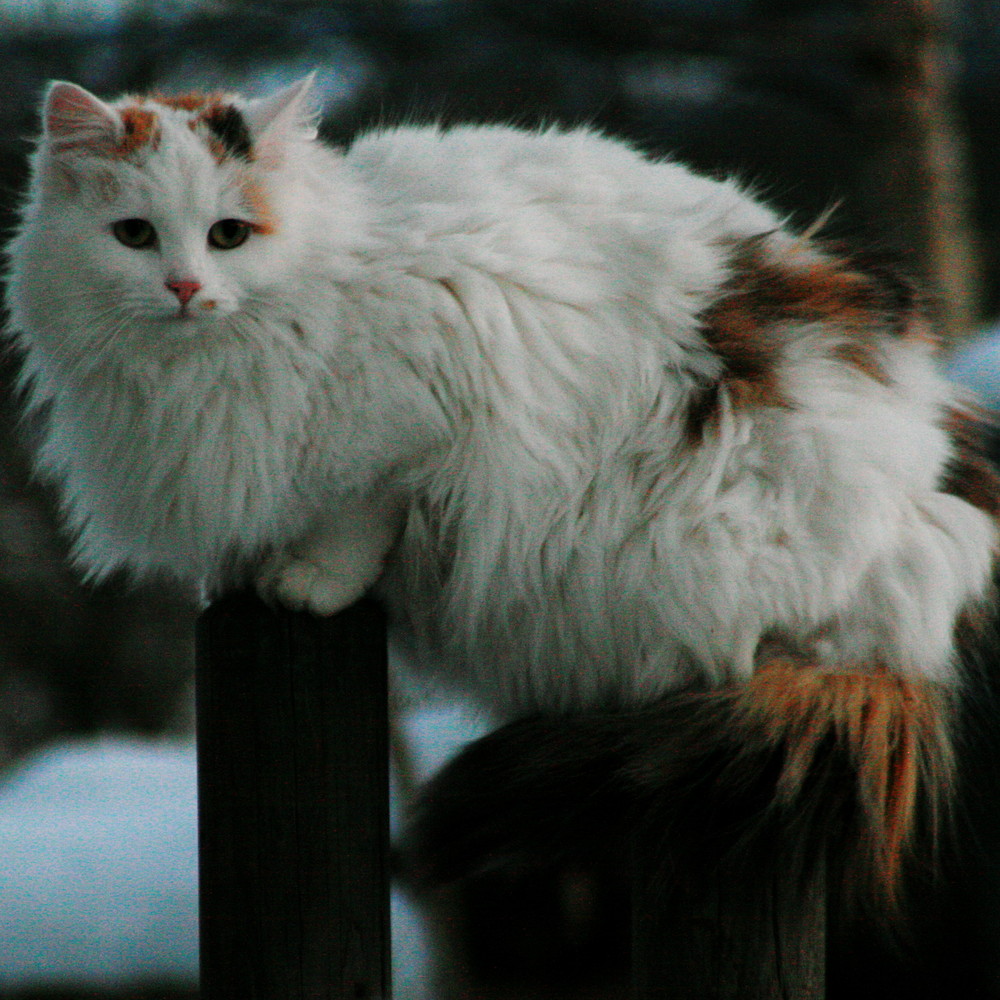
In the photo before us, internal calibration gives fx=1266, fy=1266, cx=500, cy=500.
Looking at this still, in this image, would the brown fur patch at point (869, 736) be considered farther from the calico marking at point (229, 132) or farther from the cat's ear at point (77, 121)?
the cat's ear at point (77, 121)

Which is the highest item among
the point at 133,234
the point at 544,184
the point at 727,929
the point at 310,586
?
the point at 544,184

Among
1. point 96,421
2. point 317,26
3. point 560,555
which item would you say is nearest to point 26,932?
point 96,421

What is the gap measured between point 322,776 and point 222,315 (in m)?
0.64

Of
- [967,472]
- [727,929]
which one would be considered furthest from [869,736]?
[967,472]

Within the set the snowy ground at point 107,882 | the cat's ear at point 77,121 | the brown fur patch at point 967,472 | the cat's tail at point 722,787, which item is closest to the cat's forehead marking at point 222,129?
the cat's ear at point 77,121

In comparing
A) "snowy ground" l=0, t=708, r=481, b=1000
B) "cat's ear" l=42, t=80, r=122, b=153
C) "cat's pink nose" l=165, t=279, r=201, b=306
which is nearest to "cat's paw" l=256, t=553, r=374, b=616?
"cat's pink nose" l=165, t=279, r=201, b=306

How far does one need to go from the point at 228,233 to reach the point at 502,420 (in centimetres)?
46

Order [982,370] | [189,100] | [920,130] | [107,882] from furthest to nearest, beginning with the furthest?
1. [920,130]
2. [107,882]
3. [982,370]
4. [189,100]

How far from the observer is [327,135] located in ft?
12.0

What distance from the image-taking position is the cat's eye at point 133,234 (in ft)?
5.58

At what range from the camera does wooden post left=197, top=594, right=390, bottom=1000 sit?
172 cm

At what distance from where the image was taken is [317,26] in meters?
4.93

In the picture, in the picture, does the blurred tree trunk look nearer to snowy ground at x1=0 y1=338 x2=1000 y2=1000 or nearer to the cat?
snowy ground at x1=0 y1=338 x2=1000 y2=1000

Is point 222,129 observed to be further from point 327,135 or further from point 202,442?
point 327,135
